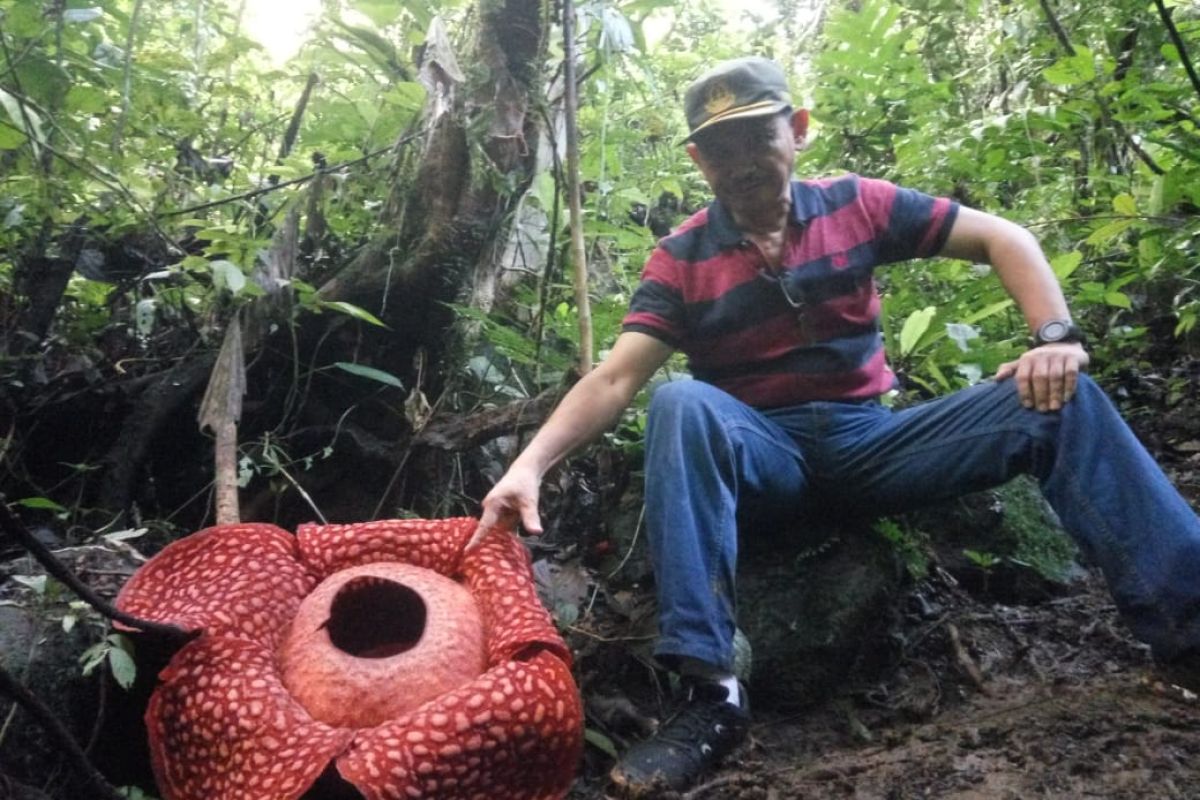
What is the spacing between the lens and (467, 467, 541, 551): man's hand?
196 centimetres

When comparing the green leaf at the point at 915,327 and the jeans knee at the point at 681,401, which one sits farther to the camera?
the green leaf at the point at 915,327

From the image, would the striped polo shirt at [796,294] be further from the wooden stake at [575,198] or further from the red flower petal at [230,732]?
the red flower petal at [230,732]

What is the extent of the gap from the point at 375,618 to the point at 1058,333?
1.70 metres

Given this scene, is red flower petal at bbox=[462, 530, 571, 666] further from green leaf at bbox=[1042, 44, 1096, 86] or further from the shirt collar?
green leaf at bbox=[1042, 44, 1096, 86]

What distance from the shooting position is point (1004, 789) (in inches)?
65.6

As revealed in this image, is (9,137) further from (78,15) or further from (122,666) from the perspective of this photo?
(122,666)

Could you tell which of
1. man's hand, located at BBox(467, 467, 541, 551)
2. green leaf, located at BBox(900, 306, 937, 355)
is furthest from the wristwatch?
man's hand, located at BBox(467, 467, 541, 551)

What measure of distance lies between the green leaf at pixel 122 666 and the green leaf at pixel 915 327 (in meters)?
2.60

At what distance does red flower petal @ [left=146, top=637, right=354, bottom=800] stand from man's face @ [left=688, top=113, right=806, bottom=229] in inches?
67.8

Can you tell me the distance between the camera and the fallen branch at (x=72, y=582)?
4.03 feet

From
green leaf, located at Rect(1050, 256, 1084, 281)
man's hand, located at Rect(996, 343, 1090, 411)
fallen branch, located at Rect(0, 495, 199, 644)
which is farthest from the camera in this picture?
green leaf, located at Rect(1050, 256, 1084, 281)

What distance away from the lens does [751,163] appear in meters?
2.48

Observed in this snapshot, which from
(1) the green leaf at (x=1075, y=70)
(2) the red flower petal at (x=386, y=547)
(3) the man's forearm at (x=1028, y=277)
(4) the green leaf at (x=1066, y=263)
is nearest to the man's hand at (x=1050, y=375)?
(3) the man's forearm at (x=1028, y=277)

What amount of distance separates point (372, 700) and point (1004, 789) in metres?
1.17
